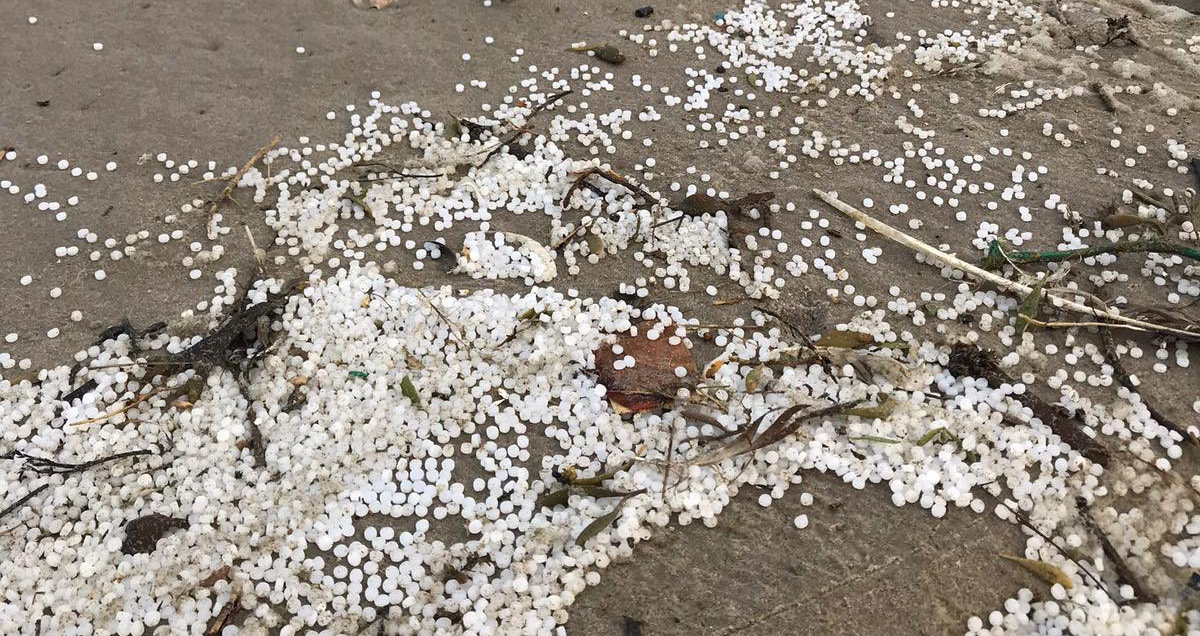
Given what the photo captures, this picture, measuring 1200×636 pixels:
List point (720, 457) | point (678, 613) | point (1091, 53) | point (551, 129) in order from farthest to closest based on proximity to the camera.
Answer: point (1091, 53)
point (551, 129)
point (720, 457)
point (678, 613)

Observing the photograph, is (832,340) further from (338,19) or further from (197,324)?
(338,19)

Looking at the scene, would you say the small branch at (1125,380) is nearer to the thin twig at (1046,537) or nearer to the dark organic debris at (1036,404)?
the dark organic debris at (1036,404)

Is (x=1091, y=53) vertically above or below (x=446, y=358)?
above

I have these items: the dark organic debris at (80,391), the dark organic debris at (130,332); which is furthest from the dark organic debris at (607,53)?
the dark organic debris at (80,391)

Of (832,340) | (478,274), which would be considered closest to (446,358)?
(478,274)

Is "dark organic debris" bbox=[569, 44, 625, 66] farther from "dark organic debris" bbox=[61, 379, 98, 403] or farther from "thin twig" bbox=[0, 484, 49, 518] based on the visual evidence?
"thin twig" bbox=[0, 484, 49, 518]

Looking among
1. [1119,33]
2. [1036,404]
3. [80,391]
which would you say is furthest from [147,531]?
[1119,33]

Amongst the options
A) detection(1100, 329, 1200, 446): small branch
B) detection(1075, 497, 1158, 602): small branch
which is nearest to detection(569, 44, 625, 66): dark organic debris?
detection(1100, 329, 1200, 446): small branch
